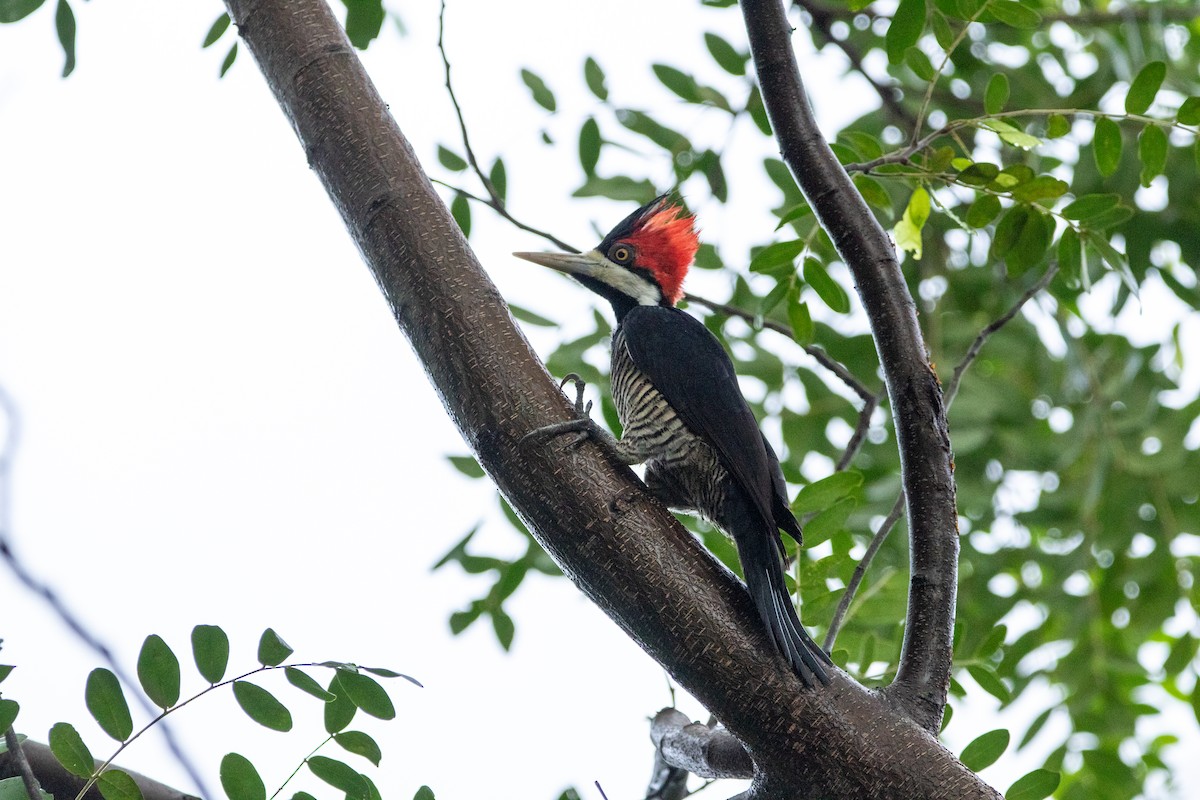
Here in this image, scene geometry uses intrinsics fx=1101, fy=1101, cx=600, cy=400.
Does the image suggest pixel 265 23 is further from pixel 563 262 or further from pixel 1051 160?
pixel 1051 160

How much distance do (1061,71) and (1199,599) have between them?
6.56ft

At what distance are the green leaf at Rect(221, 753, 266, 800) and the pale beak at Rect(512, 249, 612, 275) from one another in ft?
5.60

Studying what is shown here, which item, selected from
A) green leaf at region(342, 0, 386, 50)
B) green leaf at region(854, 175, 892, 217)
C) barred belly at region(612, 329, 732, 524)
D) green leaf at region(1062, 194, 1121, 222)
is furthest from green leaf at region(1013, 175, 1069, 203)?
green leaf at region(342, 0, 386, 50)

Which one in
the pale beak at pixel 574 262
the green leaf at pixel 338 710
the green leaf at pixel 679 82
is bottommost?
the green leaf at pixel 338 710

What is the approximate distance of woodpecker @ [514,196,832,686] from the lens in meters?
1.96

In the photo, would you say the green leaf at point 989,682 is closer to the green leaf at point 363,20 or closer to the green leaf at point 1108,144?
the green leaf at point 1108,144

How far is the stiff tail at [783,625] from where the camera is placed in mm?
1821

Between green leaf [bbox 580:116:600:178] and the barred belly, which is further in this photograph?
green leaf [bbox 580:116:600:178]

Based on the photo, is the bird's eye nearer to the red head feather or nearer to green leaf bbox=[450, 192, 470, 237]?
the red head feather

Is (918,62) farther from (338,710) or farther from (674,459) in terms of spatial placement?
(338,710)

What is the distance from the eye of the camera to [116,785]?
1.71 m

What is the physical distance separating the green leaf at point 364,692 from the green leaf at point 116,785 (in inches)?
13.7

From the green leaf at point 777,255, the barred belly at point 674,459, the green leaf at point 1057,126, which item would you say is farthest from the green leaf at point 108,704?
the green leaf at point 1057,126

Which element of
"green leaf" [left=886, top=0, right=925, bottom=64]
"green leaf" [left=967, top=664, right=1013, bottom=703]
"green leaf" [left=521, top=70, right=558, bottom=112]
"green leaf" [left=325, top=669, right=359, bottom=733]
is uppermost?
"green leaf" [left=521, top=70, right=558, bottom=112]
